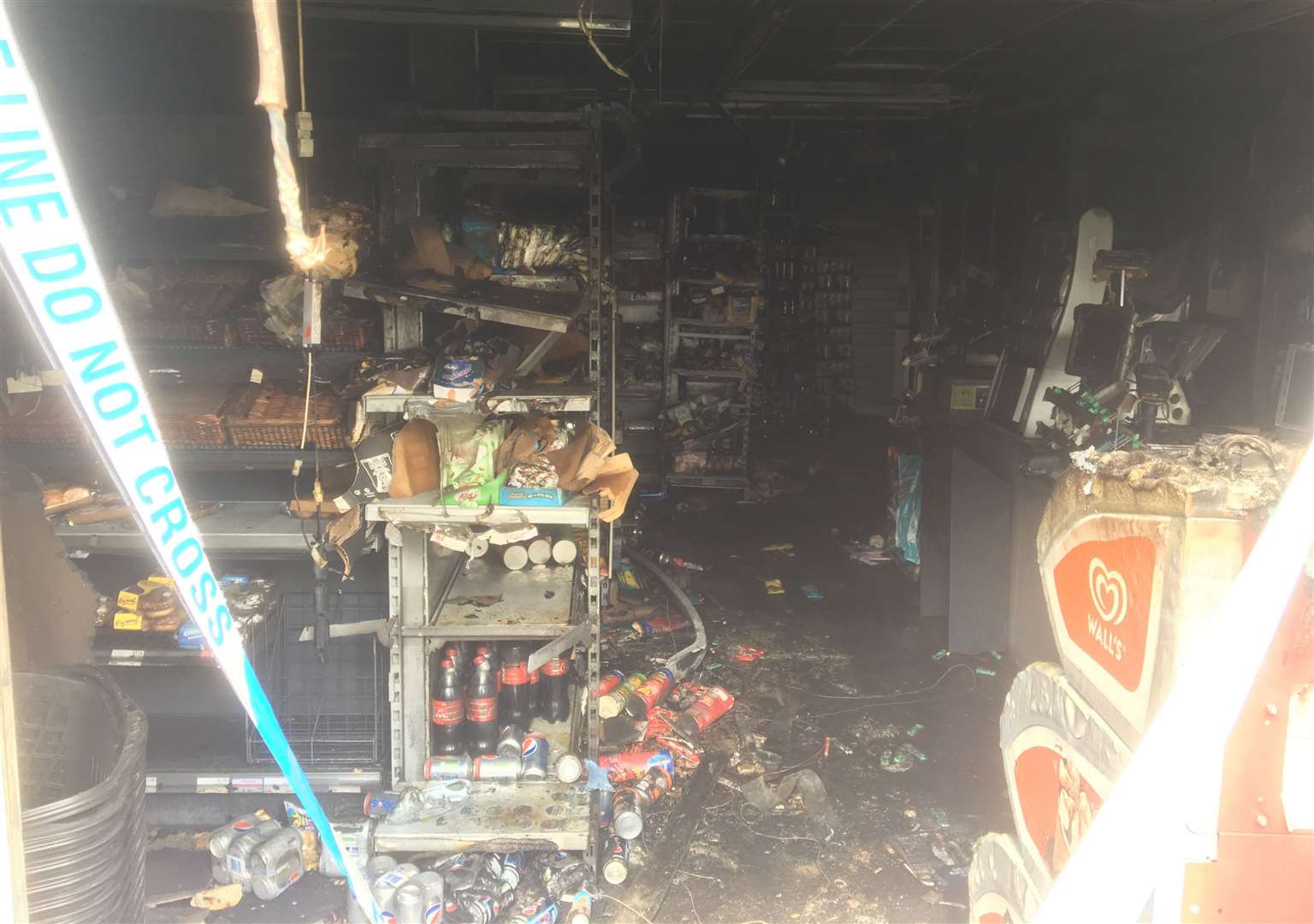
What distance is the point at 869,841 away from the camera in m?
3.45

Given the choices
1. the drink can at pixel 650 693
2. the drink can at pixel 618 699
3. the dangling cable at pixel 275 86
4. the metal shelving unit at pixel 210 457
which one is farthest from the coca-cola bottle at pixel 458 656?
the dangling cable at pixel 275 86

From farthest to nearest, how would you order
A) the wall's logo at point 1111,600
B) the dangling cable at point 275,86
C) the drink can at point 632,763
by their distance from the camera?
the drink can at point 632,763 < the wall's logo at point 1111,600 < the dangling cable at point 275,86

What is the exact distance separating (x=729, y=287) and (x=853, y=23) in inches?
161

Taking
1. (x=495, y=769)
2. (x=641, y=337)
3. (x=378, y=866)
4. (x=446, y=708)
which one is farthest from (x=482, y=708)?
(x=641, y=337)

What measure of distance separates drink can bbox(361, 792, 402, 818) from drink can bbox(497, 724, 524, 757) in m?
0.41

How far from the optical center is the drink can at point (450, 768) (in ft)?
10.5

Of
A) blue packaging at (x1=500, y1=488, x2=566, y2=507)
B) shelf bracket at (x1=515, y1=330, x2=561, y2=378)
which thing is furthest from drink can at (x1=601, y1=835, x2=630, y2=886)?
shelf bracket at (x1=515, y1=330, x2=561, y2=378)

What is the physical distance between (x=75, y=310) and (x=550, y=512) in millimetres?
1978

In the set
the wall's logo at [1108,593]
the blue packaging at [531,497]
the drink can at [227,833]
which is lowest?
the drink can at [227,833]

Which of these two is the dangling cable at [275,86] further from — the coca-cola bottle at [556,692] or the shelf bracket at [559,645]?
the coca-cola bottle at [556,692]

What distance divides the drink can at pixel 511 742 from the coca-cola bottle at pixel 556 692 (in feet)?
0.60

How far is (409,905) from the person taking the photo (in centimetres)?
282

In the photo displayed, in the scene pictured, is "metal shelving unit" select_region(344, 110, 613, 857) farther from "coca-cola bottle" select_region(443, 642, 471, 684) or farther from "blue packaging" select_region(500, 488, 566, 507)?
"coca-cola bottle" select_region(443, 642, 471, 684)

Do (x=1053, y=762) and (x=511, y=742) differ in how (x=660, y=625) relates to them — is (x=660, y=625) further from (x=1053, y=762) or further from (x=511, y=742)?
(x=1053, y=762)
